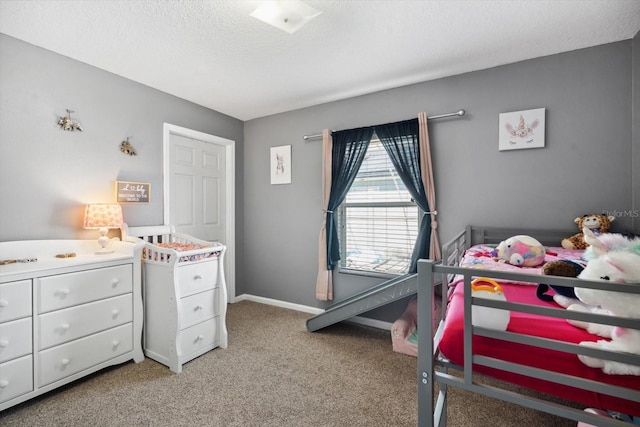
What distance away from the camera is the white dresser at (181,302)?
2.14m

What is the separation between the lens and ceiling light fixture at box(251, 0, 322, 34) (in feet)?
5.29

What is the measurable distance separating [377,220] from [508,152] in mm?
1286

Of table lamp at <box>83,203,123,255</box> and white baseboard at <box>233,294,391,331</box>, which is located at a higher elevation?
table lamp at <box>83,203,123,255</box>

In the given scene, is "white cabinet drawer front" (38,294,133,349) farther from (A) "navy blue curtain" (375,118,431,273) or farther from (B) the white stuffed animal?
(B) the white stuffed animal

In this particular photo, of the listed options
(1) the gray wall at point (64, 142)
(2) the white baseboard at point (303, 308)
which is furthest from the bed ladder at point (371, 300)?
(1) the gray wall at point (64, 142)

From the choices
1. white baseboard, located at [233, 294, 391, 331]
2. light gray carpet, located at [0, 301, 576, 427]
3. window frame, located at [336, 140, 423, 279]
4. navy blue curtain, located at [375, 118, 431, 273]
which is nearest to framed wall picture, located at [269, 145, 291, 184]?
window frame, located at [336, 140, 423, 279]

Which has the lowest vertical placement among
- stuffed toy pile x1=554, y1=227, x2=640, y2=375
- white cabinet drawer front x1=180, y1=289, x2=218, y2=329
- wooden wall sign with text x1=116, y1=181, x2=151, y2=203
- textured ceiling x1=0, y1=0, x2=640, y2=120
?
white cabinet drawer front x1=180, y1=289, x2=218, y2=329

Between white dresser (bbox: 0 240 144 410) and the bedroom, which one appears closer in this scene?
white dresser (bbox: 0 240 144 410)

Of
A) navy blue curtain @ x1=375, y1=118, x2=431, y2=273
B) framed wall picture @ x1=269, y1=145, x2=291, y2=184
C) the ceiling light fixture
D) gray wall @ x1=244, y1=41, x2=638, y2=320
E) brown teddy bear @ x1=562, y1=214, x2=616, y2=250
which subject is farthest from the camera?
framed wall picture @ x1=269, y1=145, x2=291, y2=184

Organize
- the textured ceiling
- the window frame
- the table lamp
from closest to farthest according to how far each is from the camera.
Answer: the textured ceiling
the table lamp
the window frame

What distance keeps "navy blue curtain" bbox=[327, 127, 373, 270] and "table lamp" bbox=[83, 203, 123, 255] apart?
1926 mm

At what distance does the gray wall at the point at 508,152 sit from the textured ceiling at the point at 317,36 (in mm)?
163

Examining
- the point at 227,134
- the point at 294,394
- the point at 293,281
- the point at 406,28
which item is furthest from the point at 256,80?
the point at 294,394

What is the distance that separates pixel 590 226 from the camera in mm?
2000
